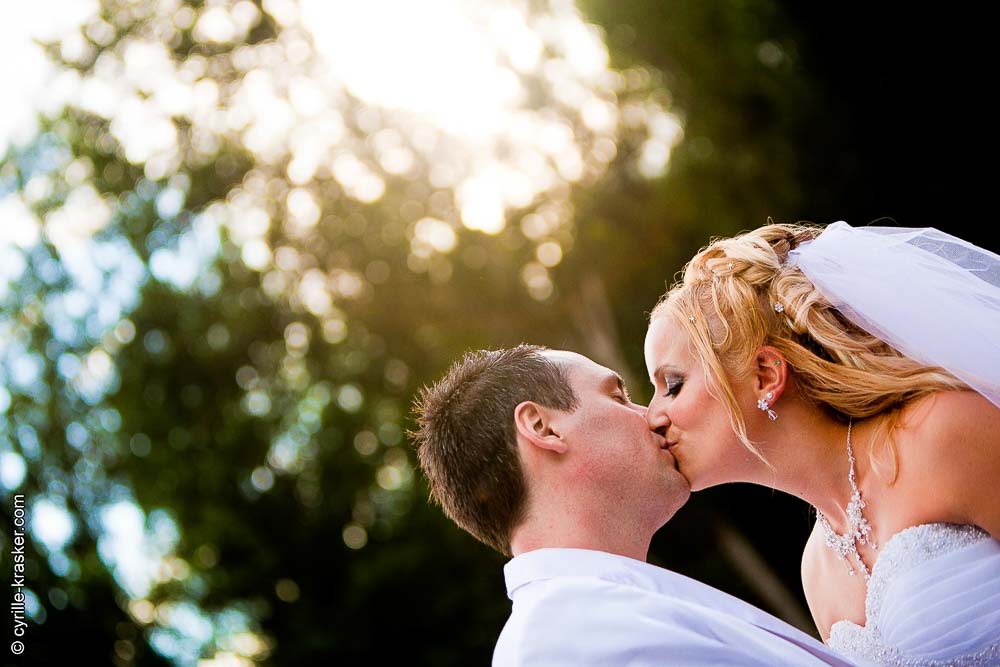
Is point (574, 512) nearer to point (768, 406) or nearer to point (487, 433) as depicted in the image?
point (487, 433)

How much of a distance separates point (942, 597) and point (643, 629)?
942 millimetres

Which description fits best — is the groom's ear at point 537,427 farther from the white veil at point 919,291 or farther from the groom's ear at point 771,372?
the white veil at point 919,291

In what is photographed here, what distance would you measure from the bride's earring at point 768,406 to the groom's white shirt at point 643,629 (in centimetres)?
66

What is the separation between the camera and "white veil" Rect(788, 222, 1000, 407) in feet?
8.88

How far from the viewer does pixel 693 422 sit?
3.00m

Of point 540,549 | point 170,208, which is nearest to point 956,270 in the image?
point 540,549

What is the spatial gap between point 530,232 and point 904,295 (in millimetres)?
11604

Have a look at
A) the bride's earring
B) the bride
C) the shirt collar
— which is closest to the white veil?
the bride

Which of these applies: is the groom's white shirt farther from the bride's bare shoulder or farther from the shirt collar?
the bride's bare shoulder

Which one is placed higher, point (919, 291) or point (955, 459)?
point (919, 291)

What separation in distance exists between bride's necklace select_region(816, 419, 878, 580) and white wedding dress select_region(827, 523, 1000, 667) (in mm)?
229

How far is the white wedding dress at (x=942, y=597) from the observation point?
101 inches

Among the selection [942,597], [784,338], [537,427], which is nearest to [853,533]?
[942,597]

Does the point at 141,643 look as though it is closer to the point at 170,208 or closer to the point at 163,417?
the point at 163,417
